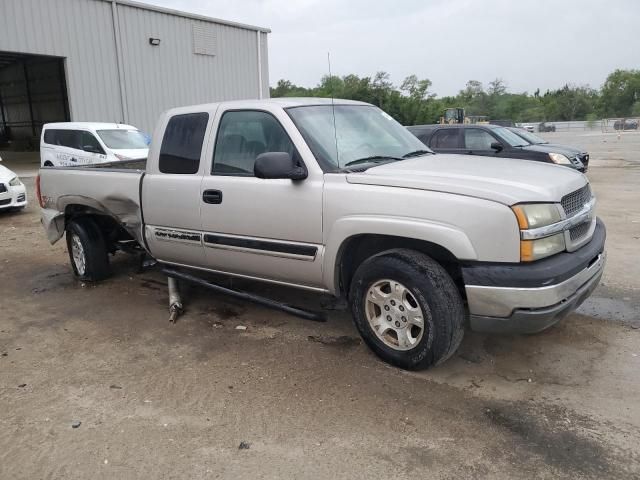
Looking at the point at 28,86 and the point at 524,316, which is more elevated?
the point at 28,86

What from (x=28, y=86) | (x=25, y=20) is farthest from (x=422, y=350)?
(x=28, y=86)

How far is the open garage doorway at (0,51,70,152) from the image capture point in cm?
2967

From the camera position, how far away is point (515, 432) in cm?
298

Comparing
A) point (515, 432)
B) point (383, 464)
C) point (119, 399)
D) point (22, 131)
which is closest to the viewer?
point (383, 464)

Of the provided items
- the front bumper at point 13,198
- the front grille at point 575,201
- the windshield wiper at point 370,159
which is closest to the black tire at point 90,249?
the windshield wiper at point 370,159

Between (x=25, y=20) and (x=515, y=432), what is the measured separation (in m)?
20.2

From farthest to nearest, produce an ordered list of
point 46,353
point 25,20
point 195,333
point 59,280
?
point 25,20 < point 59,280 < point 195,333 < point 46,353

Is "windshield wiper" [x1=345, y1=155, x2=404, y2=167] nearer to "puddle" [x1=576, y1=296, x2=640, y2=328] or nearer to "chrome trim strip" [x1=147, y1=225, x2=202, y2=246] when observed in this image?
"chrome trim strip" [x1=147, y1=225, x2=202, y2=246]

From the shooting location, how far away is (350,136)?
4176 mm

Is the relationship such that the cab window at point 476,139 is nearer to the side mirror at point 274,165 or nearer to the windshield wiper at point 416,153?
the windshield wiper at point 416,153

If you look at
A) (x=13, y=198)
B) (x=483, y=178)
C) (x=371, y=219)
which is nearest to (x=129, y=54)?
(x=13, y=198)

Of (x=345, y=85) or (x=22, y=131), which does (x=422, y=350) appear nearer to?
(x=345, y=85)

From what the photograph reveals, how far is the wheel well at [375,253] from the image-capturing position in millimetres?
3559

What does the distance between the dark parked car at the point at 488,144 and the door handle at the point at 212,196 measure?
7.53 m
